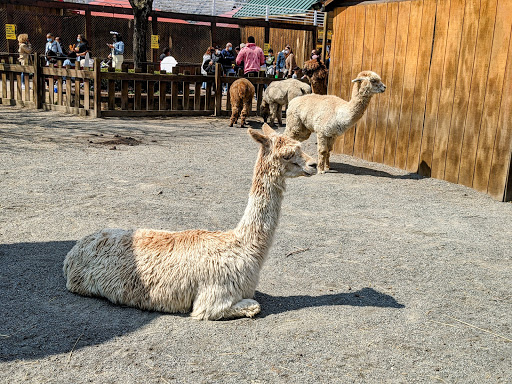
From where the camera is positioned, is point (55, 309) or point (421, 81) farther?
point (421, 81)

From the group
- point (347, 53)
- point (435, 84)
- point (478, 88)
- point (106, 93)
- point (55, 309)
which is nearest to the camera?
point (55, 309)

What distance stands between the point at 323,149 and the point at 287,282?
520 cm

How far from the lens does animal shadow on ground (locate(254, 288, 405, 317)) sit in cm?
426

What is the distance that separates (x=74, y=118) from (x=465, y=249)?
10.5m

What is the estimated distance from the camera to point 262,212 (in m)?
4.16

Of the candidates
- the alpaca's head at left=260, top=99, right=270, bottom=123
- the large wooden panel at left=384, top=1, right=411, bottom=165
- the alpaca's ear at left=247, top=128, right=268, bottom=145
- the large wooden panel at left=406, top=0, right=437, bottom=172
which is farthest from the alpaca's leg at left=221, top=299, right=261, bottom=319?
the alpaca's head at left=260, top=99, right=270, bottom=123

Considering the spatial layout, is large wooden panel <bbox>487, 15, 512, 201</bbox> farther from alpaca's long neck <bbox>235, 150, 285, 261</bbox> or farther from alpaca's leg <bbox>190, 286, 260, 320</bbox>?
alpaca's leg <bbox>190, 286, 260, 320</bbox>

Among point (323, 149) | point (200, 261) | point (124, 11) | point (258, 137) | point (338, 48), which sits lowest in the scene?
point (200, 261)

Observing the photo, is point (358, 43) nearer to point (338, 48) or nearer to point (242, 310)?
point (338, 48)

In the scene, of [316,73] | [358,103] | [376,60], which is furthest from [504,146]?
[316,73]

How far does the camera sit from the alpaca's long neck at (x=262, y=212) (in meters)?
4.13

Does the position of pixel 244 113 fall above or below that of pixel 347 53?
below

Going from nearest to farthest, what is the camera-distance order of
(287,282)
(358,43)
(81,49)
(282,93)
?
(287,282) → (358,43) → (282,93) → (81,49)

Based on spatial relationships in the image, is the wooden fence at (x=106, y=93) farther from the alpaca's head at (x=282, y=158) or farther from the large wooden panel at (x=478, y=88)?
the alpaca's head at (x=282, y=158)
